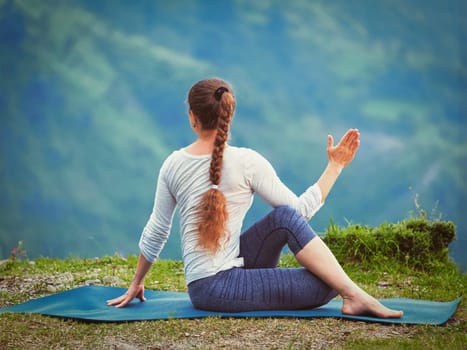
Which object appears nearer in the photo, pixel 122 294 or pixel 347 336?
pixel 347 336

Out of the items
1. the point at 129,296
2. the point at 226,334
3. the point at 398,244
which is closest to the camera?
the point at 226,334

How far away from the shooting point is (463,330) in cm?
366

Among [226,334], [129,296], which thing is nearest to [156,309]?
[129,296]

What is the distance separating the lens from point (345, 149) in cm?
391

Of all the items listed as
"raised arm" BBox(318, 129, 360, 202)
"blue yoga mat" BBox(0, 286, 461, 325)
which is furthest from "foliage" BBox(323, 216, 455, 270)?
"raised arm" BBox(318, 129, 360, 202)

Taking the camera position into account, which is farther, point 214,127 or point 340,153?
point 340,153

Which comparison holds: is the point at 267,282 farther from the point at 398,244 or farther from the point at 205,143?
A: the point at 398,244

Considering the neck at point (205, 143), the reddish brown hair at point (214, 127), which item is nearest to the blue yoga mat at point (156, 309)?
the reddish brown hair at point (214, 127)

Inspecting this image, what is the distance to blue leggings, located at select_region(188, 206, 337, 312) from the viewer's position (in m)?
3.80

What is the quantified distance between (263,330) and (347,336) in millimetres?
492

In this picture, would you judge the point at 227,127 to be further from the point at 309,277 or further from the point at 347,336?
the point at 347,336

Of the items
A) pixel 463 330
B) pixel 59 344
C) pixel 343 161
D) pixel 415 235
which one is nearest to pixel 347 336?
pixel 463 330

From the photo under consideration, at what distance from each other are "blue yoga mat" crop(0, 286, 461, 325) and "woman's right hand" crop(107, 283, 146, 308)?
0.06 metres

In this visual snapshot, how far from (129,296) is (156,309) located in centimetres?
28
